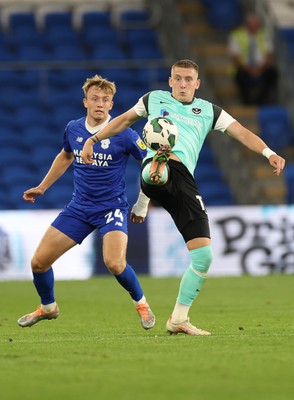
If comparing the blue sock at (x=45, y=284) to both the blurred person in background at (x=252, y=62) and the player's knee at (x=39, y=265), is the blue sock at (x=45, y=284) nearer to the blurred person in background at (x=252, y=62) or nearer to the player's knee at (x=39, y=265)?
the player's knee at (x=39, y=265)

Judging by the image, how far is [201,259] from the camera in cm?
937

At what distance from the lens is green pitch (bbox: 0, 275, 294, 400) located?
21.7 feet

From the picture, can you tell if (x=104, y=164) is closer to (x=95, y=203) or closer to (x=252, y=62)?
(x=95, y=203)

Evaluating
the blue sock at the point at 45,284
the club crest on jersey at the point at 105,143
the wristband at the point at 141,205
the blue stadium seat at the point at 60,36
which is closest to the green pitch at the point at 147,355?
the blue sock at the point at 45,284

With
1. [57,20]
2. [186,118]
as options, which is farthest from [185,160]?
[57,20]

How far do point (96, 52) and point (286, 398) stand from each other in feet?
65.1

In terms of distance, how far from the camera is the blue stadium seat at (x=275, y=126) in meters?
23.2

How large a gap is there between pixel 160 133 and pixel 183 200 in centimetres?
63

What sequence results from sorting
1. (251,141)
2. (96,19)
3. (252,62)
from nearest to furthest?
(251,141) → (252,62) → (96,19)

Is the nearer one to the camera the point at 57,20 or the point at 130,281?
the point at 130,281

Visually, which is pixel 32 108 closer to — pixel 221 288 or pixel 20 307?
pixel 221 288

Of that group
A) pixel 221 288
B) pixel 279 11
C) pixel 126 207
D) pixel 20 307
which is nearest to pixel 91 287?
pixel 221 288

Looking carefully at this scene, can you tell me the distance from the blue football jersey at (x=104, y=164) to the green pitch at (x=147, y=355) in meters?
1.17

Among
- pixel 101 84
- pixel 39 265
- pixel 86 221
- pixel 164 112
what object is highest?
pixel 101 84
